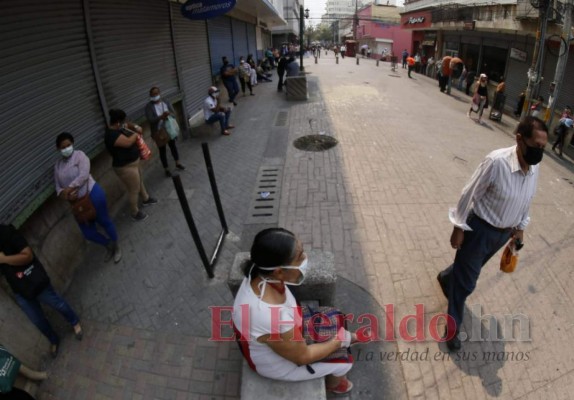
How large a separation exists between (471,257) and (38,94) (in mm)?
5170

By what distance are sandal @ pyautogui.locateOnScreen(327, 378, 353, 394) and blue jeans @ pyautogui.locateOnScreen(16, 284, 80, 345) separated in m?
2.66

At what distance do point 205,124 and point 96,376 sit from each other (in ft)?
24.1

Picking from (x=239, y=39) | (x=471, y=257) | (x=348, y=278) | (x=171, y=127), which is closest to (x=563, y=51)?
(x=471, y=257)

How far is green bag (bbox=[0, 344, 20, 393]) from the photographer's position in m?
2.61

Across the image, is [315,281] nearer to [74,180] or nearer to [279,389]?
[279,389]

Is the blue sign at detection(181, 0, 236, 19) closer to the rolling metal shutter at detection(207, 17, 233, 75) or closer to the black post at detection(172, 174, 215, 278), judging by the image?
the rolling metal shutter at detection(207, 17, 233, 75)

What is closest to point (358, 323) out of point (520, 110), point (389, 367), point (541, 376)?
point (389, 367)

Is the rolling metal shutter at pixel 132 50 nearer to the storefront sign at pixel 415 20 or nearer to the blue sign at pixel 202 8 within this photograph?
the blue sign at pixel 202 8

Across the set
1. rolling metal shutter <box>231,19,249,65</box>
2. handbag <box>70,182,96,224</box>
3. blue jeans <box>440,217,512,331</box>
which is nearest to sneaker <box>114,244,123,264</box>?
handbag <box>70,182,96,224</box>

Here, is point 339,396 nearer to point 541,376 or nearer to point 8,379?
point 541,376

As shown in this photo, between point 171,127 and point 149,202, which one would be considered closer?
point 149,202

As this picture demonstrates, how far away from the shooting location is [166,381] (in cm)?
321

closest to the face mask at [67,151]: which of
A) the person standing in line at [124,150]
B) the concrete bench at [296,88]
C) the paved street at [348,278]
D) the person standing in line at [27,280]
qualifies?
the person standing in line at [124,150]

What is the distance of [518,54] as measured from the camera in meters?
14.3
